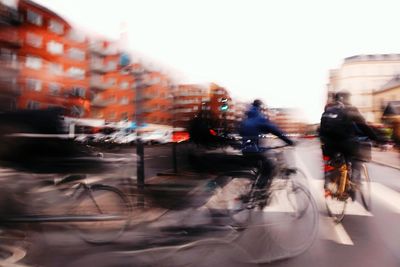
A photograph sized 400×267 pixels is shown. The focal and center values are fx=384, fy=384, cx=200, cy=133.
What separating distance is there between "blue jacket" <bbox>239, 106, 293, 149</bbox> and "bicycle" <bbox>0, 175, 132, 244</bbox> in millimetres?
1854

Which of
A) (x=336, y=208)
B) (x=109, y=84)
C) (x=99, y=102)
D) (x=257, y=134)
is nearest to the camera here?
(x=99, y=102)

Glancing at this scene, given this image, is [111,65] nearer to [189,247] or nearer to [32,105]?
[32,105]

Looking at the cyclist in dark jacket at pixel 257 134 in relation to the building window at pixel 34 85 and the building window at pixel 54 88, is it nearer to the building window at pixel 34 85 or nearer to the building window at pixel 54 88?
the building window at pixel 54 88

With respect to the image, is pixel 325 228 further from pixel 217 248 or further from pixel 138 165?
pixel 138 165

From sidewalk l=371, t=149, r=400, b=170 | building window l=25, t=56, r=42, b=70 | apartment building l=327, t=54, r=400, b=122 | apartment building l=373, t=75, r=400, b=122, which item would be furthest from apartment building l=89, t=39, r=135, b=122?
apartment building l=327, t=54, r=400, b=122

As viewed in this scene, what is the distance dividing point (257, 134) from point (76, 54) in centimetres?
254

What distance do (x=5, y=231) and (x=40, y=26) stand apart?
2095 mm

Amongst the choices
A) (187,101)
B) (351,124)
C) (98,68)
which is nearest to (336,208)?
(351,124)

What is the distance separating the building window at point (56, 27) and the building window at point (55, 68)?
0.33m

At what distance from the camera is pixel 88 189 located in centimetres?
440

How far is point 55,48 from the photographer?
152 inches

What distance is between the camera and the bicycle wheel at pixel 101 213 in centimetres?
418

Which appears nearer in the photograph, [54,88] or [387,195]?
[54,88]

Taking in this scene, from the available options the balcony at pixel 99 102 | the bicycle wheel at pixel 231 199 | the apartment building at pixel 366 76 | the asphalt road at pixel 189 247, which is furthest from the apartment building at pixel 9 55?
the apartment building at pixel 366 76
